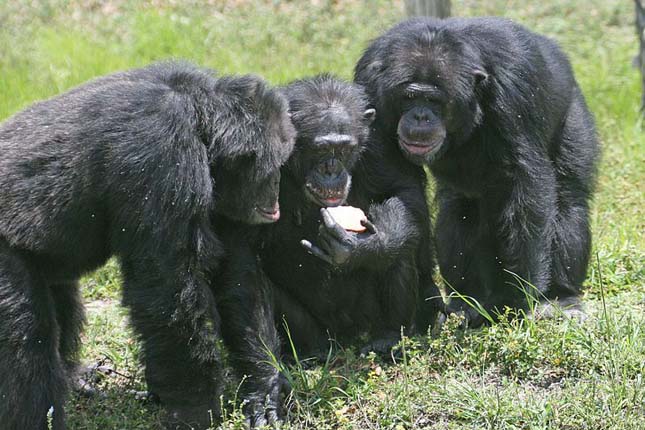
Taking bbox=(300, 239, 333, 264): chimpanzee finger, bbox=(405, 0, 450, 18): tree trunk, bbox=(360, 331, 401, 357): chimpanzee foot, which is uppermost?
bbox=(405, 0, 450, 18): tree trunk

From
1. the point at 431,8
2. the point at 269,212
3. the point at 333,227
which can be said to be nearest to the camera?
the point at 269,212

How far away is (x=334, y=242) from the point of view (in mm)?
6766

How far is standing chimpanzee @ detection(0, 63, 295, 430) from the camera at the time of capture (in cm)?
586

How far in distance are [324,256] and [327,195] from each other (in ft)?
1.41

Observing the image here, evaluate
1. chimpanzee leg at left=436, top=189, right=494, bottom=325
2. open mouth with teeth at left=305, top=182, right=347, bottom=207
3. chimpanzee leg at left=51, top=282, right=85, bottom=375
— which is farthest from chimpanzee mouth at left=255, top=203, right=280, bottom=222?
chimpanzee leg at left=436, top=189, right=494, bottom=325

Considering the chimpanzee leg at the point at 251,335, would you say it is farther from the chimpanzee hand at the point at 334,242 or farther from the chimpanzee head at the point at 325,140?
the chimpanzee head at the point at 325,140

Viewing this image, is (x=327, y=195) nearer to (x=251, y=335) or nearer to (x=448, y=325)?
(x=251, y=335)

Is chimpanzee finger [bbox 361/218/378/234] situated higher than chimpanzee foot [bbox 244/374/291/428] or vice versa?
chimpanzee finger [bbox 361/218/378/234]

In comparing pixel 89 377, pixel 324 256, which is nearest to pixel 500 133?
pixel 324 256

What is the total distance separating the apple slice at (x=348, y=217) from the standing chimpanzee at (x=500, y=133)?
696 millimetres

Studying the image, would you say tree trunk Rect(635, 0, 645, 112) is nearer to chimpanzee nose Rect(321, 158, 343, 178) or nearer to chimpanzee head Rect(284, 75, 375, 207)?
chimpanzee head Rect(284, 75, 375, 207)

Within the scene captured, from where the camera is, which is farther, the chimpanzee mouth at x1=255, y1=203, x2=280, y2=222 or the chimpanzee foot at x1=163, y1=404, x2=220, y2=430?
the chimpanzee mouth at x1=255, y1=203, x2=280, y2=222

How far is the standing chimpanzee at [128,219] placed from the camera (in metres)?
5.86

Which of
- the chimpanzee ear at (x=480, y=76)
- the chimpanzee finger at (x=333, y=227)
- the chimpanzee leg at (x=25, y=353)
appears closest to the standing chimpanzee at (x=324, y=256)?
the chimpanzee finger at (x=333, y=227)
